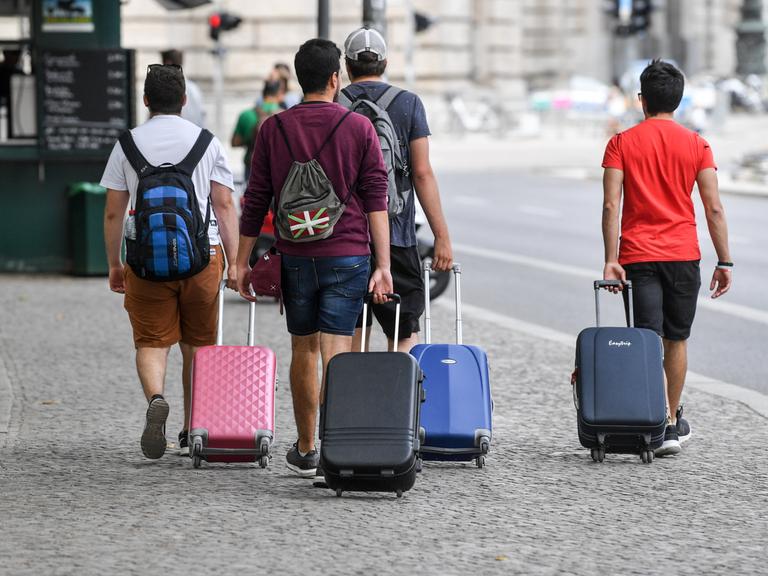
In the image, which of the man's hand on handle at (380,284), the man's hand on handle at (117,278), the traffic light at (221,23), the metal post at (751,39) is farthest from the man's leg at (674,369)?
the metal post at (751,39)

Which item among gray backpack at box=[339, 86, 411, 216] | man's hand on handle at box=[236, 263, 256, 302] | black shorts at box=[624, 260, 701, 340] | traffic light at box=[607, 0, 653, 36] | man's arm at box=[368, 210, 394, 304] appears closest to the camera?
man's arm at box=[368, 210, 394, 304]

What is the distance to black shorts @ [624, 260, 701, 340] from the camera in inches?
295

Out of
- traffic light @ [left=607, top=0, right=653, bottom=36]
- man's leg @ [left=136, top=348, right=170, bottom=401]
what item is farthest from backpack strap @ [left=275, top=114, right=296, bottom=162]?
traffic light @ [left=607, top=0, right=653, bottom=36]

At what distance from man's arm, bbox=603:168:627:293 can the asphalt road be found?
2.46 meters

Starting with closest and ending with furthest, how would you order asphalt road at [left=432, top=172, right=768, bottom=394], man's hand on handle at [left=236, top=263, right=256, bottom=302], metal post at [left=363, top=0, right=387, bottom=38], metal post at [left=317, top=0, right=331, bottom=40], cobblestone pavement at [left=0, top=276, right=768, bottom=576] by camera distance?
cobblestone pavement at [left=0, top=276, right=768, bottom=576]
man's hand on handle at [left=236, top=263, right=256, bottom=302]
asphalt road at [left=432, top=172, right=768, bottom=394]
metal post at [left=317, top=0, right=331, bottom=40]
metal post at [left=363, top=0, right=387, bottom=38]

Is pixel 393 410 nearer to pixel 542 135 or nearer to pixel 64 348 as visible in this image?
pixel 64 348

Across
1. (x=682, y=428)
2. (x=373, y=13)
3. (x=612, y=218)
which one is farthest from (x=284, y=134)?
(x=373, y=13)

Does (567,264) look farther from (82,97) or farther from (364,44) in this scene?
(364,44)

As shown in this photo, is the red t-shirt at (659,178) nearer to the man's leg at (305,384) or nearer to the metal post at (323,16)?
the man's leg at (305,384)

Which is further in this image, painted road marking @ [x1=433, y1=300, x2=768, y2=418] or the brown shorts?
painted road marking @ [x1=433, y1=300, x2=768, y2=418]

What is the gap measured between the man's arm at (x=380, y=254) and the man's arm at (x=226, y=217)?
68 centimetres

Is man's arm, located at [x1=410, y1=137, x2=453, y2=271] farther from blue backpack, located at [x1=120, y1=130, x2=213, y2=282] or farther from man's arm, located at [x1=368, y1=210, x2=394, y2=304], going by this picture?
blue backpack, located at [x1=120, y1=130, x2=213, y2=282]

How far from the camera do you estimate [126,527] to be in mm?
5977

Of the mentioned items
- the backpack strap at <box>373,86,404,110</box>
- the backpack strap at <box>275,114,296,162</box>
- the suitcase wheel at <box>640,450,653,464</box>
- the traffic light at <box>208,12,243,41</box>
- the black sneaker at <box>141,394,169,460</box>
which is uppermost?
the traffic light at <box>208,12,243,41</box>
